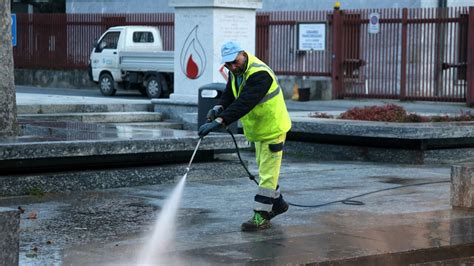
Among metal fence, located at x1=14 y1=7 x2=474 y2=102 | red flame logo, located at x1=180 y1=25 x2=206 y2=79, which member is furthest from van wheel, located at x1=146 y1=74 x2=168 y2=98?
red flame logo, located at x1=180 y1=25 x2=206 y2=79

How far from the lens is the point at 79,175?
11.5m

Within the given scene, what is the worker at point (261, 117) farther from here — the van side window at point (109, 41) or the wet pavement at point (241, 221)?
the van side window at point (109, 41)

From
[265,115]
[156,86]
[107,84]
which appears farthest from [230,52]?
[107,84]

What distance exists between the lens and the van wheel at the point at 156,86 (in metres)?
28.2

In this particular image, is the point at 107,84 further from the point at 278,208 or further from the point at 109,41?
the point at 278,208

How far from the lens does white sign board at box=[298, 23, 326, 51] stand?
95.3ft

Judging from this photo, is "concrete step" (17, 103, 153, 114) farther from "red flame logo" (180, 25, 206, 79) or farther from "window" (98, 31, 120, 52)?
"window" (98, 31, 120, 52)

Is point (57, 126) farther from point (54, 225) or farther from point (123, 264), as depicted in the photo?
point (123, 264)

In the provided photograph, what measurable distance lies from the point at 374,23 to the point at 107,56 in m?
8.20

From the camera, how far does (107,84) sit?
30219 mm

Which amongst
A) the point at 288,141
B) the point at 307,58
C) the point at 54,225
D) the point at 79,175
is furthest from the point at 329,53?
the point at 54,225

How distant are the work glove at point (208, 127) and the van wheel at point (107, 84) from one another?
21.5 metres

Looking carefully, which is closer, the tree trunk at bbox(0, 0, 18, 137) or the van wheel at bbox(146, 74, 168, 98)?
the tree trunk at bbox(0, 0, 18, 137)

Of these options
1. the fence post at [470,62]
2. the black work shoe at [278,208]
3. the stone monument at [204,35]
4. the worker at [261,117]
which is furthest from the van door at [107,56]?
the worker at [261,117]
